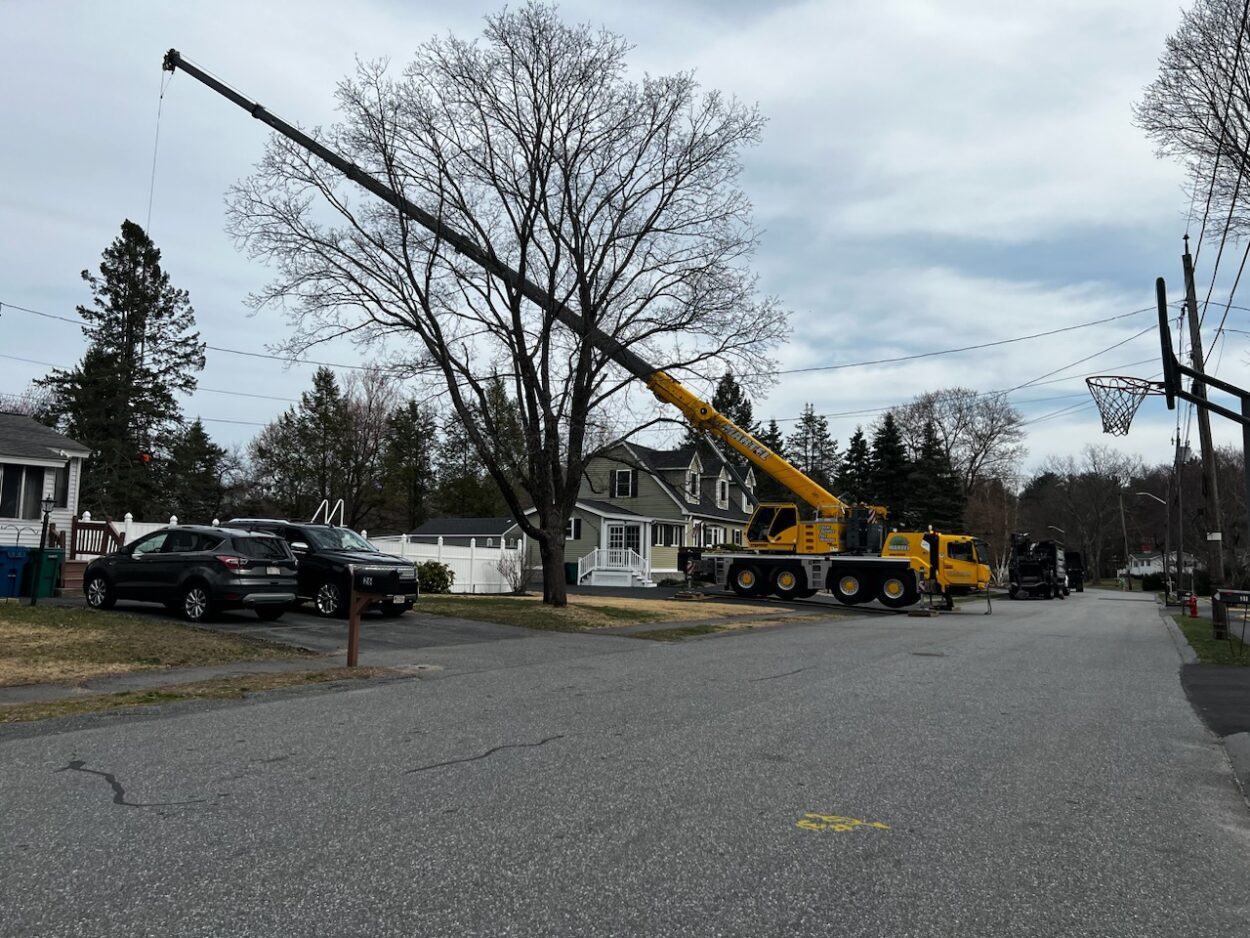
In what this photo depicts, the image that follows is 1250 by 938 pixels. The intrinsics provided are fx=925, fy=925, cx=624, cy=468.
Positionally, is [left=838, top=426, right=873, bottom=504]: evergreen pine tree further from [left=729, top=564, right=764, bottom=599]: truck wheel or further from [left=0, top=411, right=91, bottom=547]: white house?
[left=0, top=411, right=91, bottom=547]: white house

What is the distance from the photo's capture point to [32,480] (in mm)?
24109

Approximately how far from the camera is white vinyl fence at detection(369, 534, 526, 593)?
2741 cm

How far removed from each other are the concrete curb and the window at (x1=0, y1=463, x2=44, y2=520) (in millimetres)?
25938

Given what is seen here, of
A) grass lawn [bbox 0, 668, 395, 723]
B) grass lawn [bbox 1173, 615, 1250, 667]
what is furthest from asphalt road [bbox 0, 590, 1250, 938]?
grass lawn [bbox 1173, 615, 1250, 667]

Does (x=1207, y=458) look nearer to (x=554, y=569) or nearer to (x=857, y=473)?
(x=554, y=569)

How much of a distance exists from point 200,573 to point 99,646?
3.22 m

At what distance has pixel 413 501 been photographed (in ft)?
201

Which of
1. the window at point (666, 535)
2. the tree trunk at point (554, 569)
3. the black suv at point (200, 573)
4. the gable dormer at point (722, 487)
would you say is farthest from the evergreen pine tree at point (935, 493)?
the black suv at point (200, 573)

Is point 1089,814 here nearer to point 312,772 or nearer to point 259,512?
point 312,772

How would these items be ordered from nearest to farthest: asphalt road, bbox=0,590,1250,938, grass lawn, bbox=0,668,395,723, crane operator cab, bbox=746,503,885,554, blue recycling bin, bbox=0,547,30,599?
asphalt road, bbox=0,590,1250,938 → grass lawn, bbox=0,668,395,723 → blue recycling bin, bbox=0,547,30,599 → crane operator cab, bbox=746,503,885,554

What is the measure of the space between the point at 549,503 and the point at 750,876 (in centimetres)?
1759

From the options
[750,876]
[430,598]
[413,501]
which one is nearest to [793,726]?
[750,876]

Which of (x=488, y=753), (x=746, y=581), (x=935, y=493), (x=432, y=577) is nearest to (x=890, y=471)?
(x=935, y=493)

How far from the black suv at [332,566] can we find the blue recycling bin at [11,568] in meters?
4.20
